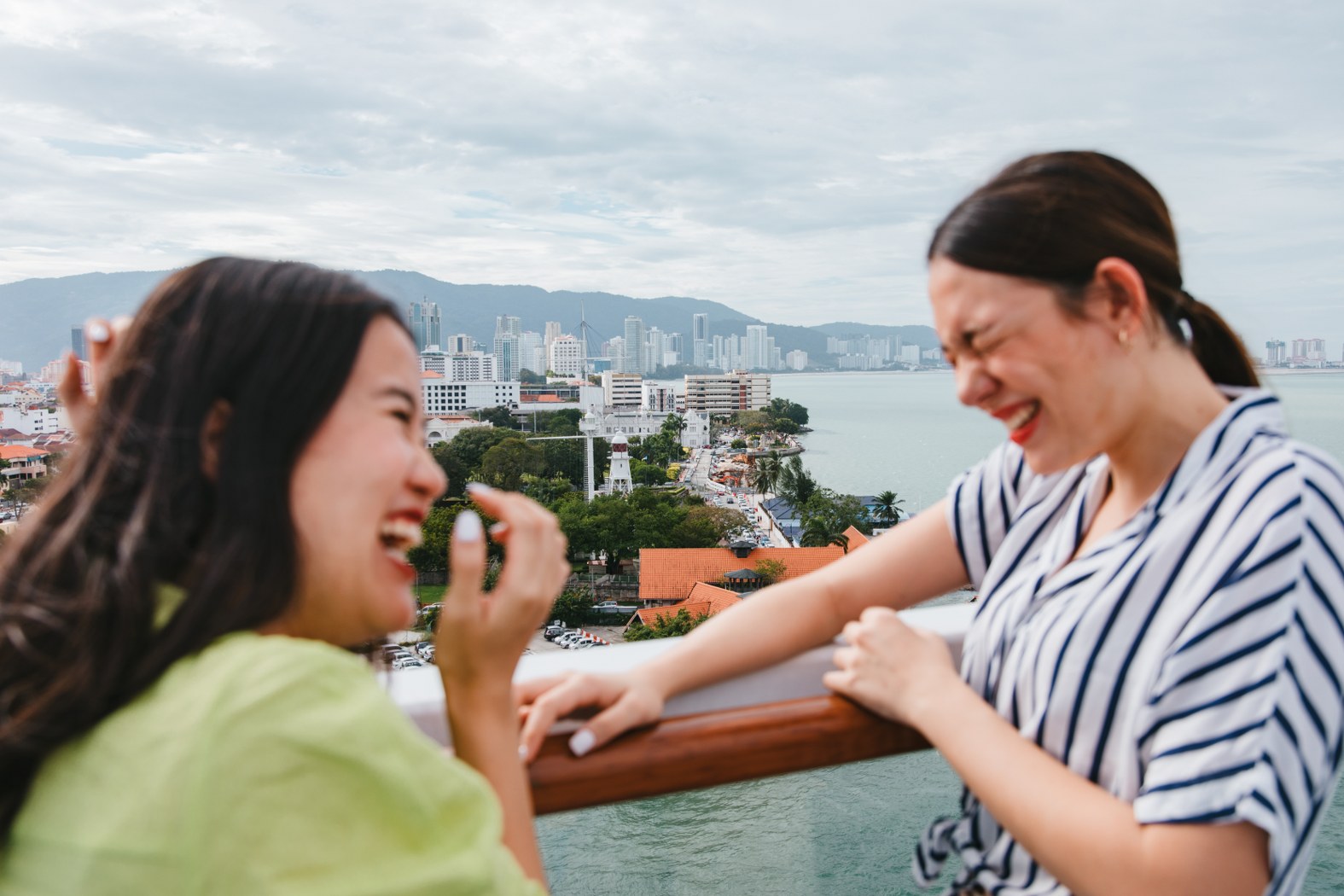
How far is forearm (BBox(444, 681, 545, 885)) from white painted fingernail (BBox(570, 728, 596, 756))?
10 cm

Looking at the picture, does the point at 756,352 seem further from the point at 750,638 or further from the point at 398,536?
the point at 398,536

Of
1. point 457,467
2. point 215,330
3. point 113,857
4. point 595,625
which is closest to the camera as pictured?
point 113,857

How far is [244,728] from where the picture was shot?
381 mm

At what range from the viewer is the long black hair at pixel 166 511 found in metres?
0.42

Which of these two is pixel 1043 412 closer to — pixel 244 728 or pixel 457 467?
pixel 244 728

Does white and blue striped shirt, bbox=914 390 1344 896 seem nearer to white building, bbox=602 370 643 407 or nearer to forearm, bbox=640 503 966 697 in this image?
forearm, bbox=640 503 966 697

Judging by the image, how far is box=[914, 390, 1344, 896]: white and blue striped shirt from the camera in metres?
0.56

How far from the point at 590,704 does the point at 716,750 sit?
10 centimetres

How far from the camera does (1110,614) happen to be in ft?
2.09

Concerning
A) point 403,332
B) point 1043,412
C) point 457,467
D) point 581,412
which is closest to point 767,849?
point 1043,412

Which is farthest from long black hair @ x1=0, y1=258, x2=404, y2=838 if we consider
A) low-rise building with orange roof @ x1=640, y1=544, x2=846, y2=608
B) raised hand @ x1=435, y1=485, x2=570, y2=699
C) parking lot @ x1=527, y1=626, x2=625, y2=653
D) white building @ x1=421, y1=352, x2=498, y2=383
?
white building @ x1=421, y1=352, x2=498, y2=383

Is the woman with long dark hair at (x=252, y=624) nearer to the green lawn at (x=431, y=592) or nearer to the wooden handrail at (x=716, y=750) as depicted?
the wooden handrail at (x=716, y=750)

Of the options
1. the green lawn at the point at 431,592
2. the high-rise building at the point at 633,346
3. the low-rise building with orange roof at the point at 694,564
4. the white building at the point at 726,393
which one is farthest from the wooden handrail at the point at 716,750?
the high-rise building at the point at 633,346

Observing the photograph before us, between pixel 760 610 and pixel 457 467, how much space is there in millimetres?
31441
